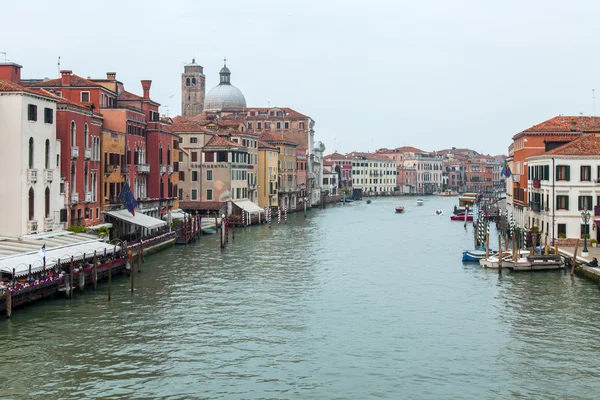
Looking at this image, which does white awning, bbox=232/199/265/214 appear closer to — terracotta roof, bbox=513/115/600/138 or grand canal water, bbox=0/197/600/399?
terracotta roof, bbox=513/115/600/138

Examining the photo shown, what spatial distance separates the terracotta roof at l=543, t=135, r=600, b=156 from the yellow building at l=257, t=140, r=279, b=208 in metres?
35.2

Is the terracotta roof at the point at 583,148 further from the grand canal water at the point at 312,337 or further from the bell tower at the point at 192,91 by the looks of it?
the bell tower at the point at 192,91

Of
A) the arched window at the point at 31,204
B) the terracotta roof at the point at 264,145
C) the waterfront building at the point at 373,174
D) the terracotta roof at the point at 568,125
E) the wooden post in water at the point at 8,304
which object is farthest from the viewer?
the waterfront building at the point at 373,174

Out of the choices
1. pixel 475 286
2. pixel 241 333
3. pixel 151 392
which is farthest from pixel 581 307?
pixel 151 392

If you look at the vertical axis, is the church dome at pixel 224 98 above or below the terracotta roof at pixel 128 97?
above

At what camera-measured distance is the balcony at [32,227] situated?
94.5 feet

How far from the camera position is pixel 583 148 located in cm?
3547

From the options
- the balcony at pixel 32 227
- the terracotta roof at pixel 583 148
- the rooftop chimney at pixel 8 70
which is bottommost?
the balcony at pixel 32 227

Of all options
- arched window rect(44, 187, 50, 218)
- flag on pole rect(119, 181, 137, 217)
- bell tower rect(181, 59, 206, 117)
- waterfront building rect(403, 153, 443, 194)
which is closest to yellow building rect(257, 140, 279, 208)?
flag on pole rect(119, 181, 137, 217)

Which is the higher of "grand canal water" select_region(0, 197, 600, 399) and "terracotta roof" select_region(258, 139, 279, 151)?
"terracotta roof" select_region(258, 139, 279, 151)

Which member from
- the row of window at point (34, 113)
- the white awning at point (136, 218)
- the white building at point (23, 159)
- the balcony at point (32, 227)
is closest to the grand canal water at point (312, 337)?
the balcony at point (32, 227)

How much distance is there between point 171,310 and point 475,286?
10981 millimetres

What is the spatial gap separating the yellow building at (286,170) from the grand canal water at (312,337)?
137 feet

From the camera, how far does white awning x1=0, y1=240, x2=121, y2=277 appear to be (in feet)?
74.8
